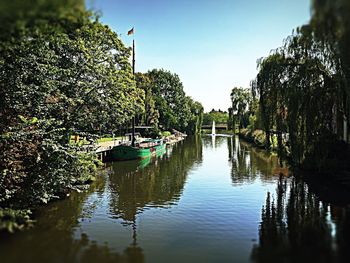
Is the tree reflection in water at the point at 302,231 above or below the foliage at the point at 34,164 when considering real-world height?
below

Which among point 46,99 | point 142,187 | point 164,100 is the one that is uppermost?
point 164,100

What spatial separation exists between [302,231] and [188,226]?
3.54m

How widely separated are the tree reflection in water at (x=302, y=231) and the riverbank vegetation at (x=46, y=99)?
665cm

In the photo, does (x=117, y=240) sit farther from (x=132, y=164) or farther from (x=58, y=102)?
(x=132, y=164)

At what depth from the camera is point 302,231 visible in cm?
1066

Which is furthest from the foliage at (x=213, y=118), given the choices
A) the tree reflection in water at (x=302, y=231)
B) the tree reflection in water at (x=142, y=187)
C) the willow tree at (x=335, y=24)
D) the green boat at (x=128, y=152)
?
the willow tree at (x=335, y=24)

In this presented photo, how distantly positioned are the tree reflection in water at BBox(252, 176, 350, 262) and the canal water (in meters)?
0.02

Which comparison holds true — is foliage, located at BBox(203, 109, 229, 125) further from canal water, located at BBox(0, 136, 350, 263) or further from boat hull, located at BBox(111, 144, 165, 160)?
canal water, located at BBox(0, 136, 350, 263)

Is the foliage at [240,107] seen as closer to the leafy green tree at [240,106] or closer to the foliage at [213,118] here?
the leafy green tree at [240,106]

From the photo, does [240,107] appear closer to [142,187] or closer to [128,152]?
[128,152]

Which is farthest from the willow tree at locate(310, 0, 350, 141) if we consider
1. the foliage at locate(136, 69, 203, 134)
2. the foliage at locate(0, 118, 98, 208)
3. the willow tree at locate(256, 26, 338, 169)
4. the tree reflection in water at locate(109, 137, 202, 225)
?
the foliage at locate(136, 69, 203, 134)

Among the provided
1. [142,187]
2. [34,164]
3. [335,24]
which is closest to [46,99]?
[34,164]

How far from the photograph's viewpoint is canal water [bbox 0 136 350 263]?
29.3ft

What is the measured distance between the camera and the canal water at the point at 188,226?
895 centimetres
